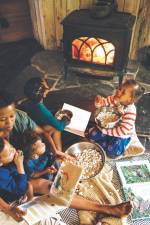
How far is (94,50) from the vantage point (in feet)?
9.02

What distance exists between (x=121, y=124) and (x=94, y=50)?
1.04m

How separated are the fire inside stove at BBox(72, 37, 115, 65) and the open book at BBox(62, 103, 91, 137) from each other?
0.74 metres

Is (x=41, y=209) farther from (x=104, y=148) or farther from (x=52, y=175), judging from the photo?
(x=104, y=148)

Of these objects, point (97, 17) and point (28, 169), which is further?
point (97, 17)

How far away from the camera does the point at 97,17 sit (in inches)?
102

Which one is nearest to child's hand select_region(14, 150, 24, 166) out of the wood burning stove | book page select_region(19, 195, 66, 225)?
book page select_region(19, 195, 66, 225)

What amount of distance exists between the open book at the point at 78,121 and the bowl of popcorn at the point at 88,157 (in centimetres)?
14

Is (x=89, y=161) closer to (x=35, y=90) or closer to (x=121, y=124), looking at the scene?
(x=121, y=124)

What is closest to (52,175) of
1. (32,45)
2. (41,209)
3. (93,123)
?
(41,209)

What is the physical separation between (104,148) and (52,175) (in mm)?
551

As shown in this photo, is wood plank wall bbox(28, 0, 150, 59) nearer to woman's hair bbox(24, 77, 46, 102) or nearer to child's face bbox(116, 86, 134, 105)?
child's face bbox(116, 86, 134, 105)

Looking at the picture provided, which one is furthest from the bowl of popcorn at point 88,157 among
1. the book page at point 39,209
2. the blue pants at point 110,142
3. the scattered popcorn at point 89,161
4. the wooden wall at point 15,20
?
the wooden wall at point 15,20

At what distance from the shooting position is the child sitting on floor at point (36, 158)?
1.75m

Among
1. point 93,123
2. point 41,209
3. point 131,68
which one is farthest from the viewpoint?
point 131,68
